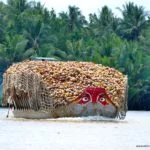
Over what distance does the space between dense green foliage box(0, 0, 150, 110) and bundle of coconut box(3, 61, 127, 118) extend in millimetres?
27324

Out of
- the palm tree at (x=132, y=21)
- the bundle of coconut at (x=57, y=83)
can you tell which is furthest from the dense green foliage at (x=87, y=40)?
the bundle of coconut at (x=57, y=83)

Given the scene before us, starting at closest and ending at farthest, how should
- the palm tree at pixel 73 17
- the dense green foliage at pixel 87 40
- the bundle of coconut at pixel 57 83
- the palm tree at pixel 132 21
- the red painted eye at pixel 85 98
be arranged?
the red painted eye at pixel 85 98
the bundle of coconut at pixel 57 83
the dense green foliage at pixel 87 40
the palm tree at pixel 132 21
the palm tree at pixel 73 17

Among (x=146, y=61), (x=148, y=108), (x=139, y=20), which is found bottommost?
(x=148, y=108)


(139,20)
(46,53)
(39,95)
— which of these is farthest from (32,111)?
(139,20)

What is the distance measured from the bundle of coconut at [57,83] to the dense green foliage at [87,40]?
2732cm

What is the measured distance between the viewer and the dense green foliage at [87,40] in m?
57.2

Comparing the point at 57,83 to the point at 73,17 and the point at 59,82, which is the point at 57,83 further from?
the point at 73,17

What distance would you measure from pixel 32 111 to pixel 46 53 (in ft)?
97.9

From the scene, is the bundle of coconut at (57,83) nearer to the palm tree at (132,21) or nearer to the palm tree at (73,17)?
the palm tree at (132,21)

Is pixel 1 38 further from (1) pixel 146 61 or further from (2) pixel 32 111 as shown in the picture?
(2) pixel 32 111

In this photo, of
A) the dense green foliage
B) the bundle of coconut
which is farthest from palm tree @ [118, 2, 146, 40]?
the bundle of coconut

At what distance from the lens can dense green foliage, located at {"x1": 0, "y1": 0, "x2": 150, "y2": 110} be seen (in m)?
57.2

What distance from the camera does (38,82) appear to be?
27.6 metres

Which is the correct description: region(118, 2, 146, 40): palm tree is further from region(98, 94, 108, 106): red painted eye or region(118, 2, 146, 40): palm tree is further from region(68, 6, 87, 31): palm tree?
region(98, 94, 108, 106): red painted eye
